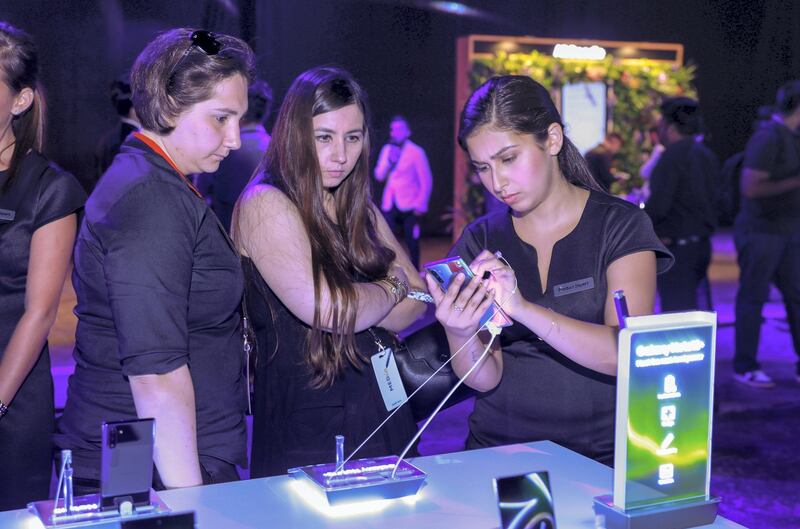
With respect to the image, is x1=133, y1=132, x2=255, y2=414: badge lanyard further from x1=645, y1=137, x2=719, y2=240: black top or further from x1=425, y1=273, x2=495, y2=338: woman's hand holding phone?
x1=645, y1=137, x2=719, y2=240: black top

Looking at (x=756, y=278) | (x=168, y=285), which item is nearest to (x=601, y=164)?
(x=756, y=278)

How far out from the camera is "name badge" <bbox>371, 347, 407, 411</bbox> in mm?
1925

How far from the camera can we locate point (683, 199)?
16.1 feet

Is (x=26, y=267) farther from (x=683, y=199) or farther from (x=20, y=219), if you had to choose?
(x=683, y=199)

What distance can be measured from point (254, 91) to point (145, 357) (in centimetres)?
304

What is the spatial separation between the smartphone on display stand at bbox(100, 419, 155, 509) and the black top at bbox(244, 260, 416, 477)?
0.68 meters

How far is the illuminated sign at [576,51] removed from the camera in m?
7.14

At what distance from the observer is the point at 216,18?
4.52 meters

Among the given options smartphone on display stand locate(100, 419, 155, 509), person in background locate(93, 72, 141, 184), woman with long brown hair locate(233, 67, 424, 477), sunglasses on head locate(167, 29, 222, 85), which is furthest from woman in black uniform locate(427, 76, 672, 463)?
person in background locate(93, 72, 141, 184)

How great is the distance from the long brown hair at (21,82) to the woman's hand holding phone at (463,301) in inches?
39.8

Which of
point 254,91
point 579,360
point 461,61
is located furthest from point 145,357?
point 461,61

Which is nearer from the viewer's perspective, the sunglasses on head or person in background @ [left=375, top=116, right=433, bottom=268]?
the sunglasses on head

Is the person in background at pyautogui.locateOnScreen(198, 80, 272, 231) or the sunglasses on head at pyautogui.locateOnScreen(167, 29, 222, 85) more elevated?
the sunglasses on head at pyautogui.locateOnScreen(167, 29, 222, 85)

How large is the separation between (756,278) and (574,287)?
372 centimetres
